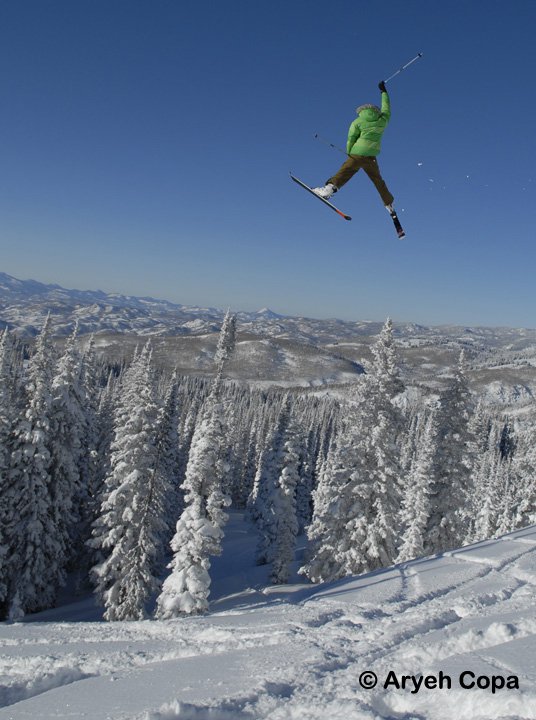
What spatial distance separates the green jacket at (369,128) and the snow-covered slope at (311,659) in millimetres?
8290

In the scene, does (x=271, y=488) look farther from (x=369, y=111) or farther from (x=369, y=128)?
(x=369, y=111)

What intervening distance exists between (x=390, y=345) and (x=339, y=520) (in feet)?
28.0

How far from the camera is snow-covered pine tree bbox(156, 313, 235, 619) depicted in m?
18.8

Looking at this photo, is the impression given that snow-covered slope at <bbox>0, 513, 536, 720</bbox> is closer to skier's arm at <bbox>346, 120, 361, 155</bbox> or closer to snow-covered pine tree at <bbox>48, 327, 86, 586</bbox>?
skier's arm at <bbox>346, 120, 361, 155</bbox>

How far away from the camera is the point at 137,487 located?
2433 centimetres

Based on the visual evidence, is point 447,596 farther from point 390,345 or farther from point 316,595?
point 390,345

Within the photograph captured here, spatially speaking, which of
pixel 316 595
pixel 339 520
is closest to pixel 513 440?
pixel 339 520

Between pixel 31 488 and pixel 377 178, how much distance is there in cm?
2158

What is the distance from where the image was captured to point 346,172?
32.0 ft

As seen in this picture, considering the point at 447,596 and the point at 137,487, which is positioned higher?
the point at 447,596

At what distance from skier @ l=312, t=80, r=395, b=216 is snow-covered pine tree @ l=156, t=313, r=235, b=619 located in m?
12.3

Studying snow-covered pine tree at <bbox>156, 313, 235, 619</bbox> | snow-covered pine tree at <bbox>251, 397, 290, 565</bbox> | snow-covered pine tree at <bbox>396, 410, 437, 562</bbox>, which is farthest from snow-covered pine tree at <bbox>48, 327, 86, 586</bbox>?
snow-covered pine tree at <bbox>396, 410, 437, 562</bbox>

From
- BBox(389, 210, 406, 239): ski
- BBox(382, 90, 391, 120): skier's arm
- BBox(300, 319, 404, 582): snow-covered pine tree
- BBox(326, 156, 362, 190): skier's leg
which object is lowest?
BBox(300, 319, 404, 582): snow-covered pine tree

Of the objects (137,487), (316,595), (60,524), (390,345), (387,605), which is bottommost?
(60,524)
